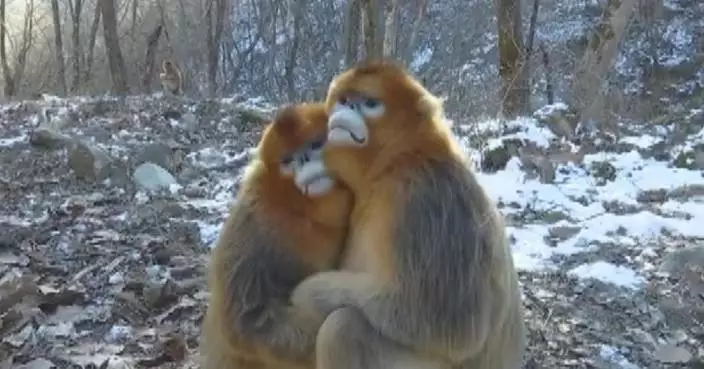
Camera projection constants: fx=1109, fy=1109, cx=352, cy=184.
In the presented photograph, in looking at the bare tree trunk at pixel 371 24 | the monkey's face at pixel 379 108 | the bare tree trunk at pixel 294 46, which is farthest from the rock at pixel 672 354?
the bare tree trunk at pixel 294 46

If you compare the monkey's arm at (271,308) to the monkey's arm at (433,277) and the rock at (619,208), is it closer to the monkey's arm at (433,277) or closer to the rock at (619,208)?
the monkey's arm at (433,277)

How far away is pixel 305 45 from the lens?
21.2m

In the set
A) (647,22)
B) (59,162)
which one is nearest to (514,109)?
(59,162)

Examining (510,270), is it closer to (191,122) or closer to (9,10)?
(191,122)

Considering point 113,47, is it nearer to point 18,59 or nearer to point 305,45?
point 305,45

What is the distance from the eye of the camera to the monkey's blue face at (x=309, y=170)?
98.3 inches

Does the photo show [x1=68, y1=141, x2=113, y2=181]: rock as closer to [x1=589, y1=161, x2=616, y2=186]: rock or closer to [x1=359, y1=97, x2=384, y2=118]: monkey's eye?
[x1=589, y1=161, x2=616, y2=186]: rock

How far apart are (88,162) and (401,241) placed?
4238 millimetres

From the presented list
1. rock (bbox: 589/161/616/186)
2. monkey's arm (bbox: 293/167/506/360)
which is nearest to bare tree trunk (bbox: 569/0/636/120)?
rock (bbox: 589/161/616/186)

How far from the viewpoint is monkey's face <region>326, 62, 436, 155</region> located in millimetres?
2473

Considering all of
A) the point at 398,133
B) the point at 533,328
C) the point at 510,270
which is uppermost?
the point at 398,133

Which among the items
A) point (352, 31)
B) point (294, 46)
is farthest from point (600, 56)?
point (294, 46)

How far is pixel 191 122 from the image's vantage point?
798cm

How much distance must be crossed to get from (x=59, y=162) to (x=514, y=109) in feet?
14.5
